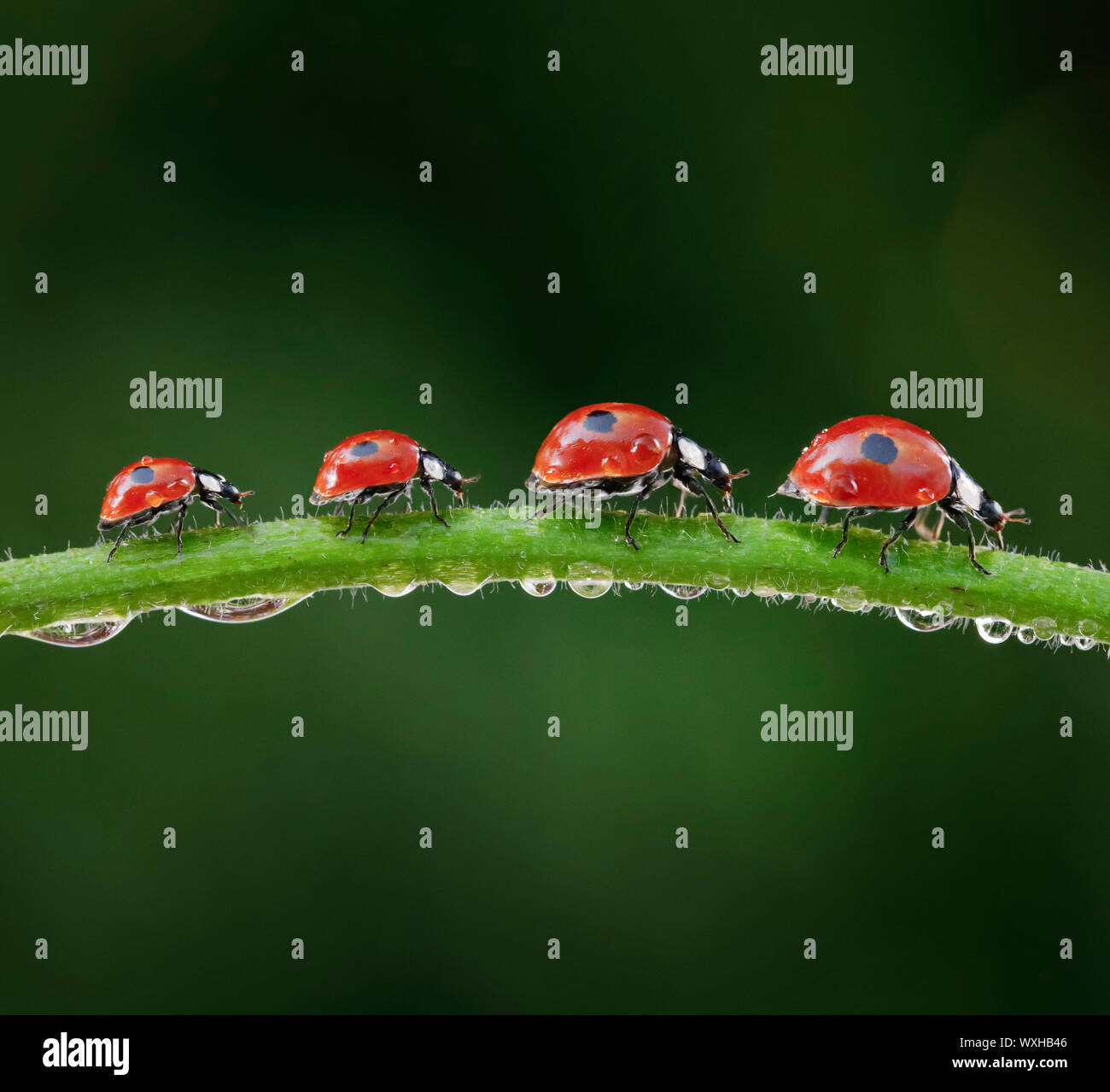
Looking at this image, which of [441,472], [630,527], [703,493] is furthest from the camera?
[441,472]

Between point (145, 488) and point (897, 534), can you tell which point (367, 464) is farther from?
point (897, 534)

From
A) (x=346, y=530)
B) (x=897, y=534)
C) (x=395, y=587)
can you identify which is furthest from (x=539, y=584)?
(x=897, y=534)

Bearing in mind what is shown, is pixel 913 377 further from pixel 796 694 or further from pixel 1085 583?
pixel 1085 583

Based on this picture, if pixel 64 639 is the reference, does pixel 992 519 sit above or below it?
above

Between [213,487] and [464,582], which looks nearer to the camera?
[464,582]

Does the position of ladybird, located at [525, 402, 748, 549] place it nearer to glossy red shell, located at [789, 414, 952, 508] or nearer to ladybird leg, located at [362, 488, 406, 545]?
glossy red shell, located at [789, 414, 952, 508]

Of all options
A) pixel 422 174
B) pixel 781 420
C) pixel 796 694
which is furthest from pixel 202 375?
pixel 796 694
